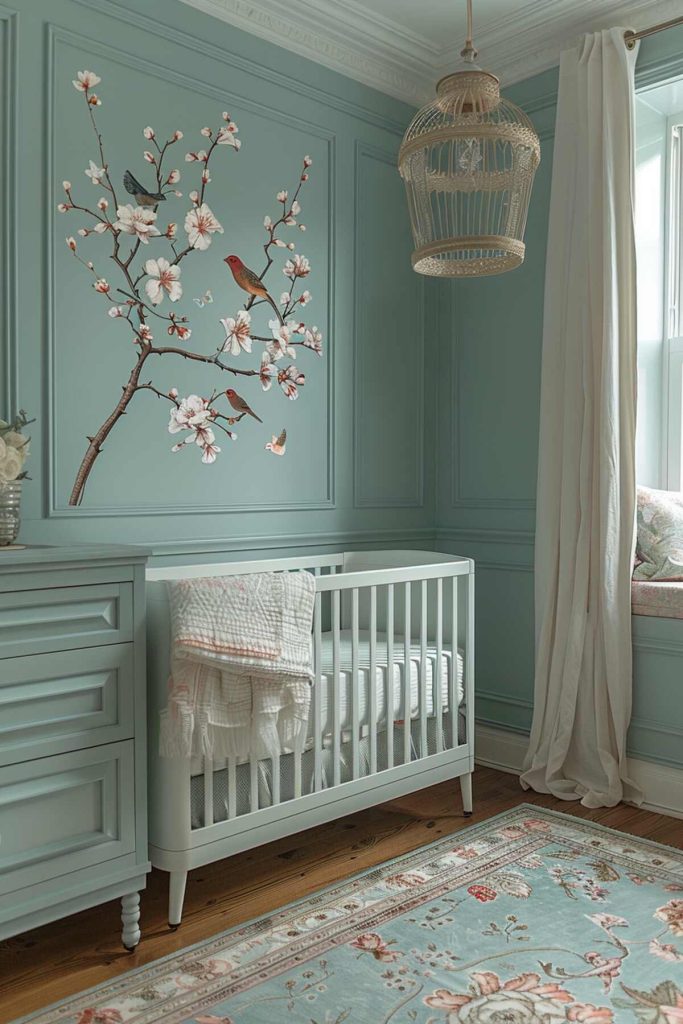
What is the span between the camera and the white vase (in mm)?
2018

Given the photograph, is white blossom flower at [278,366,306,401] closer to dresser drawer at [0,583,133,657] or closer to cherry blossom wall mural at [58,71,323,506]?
cherry blossom wall mural at [58,71,323,506]

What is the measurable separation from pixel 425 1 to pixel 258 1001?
297cm

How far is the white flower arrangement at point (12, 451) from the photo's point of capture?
1994 mm

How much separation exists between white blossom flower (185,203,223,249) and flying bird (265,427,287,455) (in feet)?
2.14

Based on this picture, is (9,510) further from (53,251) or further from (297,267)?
(297,267)

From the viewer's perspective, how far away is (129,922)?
1.92 meters

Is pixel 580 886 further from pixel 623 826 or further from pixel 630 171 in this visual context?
pixel 630 171

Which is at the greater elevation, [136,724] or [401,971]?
[136,724]

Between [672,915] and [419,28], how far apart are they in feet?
9.62

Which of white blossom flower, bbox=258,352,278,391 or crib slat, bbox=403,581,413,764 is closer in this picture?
crib slat, bbox=403,581,413,764

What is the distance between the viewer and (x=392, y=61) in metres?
3.23

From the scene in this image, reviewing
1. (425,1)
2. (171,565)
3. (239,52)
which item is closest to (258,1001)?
(171,565)

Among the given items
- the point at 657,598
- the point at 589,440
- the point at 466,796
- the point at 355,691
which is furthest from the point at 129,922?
the point at 589,440

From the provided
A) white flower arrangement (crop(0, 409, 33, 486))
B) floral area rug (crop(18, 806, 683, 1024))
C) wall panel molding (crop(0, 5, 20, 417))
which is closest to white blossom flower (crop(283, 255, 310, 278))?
wall panel molding (crop(0, 5, 20, 417))
